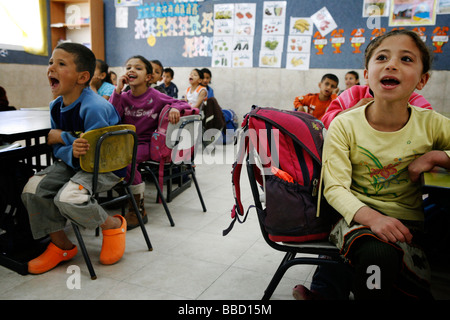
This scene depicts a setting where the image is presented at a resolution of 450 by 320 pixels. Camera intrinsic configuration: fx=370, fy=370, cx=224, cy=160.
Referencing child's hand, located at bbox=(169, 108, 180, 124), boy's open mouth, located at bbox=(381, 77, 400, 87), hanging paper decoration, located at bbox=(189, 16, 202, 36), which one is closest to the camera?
boy's open mouth, located at bbox=(381, 77, 400, 87)

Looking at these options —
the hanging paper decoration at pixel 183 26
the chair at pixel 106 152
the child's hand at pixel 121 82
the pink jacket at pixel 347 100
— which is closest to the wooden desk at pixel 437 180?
the pink jacket at pixel 347 100

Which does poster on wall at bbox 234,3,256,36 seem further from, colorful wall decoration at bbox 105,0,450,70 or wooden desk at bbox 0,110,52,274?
wooden desk at bbox 0,110,52,274

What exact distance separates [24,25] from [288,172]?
19.8ft

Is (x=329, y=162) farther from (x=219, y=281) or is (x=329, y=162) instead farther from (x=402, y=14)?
(x=402, y=14)

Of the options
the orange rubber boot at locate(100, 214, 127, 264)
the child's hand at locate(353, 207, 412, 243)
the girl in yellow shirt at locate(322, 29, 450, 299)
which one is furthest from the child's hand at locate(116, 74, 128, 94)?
the child's hand at locate(353, 207, 412, 243)

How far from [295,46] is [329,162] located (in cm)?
477

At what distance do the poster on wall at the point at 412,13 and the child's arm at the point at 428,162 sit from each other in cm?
455

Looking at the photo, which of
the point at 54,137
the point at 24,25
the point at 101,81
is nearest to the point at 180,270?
the point at 54,137

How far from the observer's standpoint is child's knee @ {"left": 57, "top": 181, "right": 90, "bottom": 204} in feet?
5.23

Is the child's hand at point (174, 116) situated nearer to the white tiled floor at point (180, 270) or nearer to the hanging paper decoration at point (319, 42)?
the white tiled floor at point (180, 270)

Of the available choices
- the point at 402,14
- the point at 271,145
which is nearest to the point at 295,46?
the point at 402,14

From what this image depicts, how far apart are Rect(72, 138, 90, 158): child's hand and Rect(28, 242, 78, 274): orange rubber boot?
49cm

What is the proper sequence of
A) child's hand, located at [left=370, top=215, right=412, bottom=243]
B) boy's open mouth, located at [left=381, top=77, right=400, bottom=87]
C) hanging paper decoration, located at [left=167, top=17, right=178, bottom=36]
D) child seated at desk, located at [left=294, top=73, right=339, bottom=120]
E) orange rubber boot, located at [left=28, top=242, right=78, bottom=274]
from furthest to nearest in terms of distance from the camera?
hanging paper decoration, located at [left=167, top=17, right=178, bottom=36]
child seated at desk, located at [left=294, top=73, right=339, bottom=120]
orange rubber boot, located at [left=28, top=242, right=78, bottom=274]
boy's open mouth, located at [left=381, top=77, right=400, bottom=87]
child's hand, located at [left=370, top=215, right=412, bottom=243]

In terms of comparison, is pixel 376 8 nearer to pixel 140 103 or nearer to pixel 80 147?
pixel 140 103
